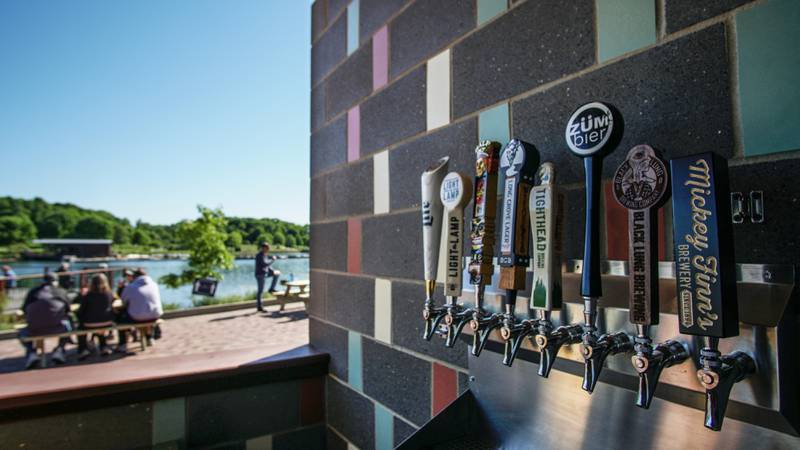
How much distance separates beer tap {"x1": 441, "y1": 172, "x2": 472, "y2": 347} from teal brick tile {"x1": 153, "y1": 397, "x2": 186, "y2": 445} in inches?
51.5

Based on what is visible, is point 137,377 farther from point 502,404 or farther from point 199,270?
point 199,270

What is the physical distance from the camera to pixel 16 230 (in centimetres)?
3819

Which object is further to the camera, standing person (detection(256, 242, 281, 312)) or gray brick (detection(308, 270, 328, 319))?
standing person (detection(256, 242, 281, 312))

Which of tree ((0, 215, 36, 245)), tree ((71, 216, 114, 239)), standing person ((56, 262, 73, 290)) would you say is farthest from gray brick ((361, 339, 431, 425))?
tree ((0, 215, 36, 245))

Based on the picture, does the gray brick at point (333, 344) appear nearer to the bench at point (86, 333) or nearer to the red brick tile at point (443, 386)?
the red brick tile at point (443, 386)

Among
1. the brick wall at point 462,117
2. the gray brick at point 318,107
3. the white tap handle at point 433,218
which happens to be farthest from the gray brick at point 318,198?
the white tap handle at point 433,218

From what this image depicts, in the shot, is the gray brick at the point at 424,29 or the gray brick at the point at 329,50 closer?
the gray brick at the point at 424,29

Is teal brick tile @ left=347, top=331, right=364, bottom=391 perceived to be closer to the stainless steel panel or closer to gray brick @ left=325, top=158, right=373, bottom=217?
gray brick @ left=325, top=158, right=373, bottom=217

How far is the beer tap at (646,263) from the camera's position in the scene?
0.52 m

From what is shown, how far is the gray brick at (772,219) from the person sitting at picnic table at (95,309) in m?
5.28

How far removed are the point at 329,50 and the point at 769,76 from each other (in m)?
1.82

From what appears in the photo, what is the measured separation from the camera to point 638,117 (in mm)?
723

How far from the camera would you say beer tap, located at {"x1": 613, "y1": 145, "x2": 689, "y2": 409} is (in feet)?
1.69

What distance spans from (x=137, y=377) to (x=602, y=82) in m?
1.76
